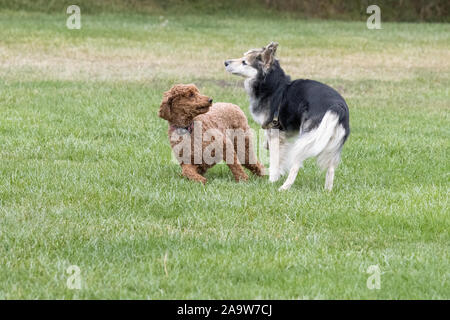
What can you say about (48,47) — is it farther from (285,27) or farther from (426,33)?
(426,33)

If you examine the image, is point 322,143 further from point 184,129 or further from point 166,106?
point 166,106

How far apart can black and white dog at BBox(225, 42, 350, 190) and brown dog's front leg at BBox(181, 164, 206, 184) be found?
78cm

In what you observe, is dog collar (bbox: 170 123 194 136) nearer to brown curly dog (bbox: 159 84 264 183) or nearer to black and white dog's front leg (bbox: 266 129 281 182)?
brown curly dog (bbox: 159 84 264 183)

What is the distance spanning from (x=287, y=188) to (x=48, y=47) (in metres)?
13.8

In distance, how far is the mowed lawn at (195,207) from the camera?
4.87 meters

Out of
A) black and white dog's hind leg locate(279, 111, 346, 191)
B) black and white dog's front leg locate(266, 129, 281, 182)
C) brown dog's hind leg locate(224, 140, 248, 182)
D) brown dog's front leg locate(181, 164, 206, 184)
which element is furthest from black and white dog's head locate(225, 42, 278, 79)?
brown dog's front leg locate(181, 164, 206, 184)

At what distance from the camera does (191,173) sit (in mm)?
7340

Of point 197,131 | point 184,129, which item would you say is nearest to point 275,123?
point 197,131

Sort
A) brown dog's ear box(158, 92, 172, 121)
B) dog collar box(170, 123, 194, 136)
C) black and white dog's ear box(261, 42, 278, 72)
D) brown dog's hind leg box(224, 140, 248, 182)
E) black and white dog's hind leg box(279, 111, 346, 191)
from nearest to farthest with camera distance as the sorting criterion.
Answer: black and white dog's hind leg box(279, 111, 346, 191) < brown dog's ear box(158, 92, 172, 121) < dog collar box(170, 123, 194, 136) < brown dog's hind leg box(224, 140, 248, 182) < black and white dog's ear box(261, 42, 278, 72)

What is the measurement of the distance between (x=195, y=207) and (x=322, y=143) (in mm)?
1323

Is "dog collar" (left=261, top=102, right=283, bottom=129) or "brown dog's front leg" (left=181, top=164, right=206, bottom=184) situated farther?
"dog collar" (left=261, top=102, right=283, bottom=129)

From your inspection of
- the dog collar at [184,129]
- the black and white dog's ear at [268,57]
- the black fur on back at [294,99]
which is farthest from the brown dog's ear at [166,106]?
the black and white dog's ear at [268,57]

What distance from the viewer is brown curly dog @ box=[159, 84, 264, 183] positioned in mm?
7168
